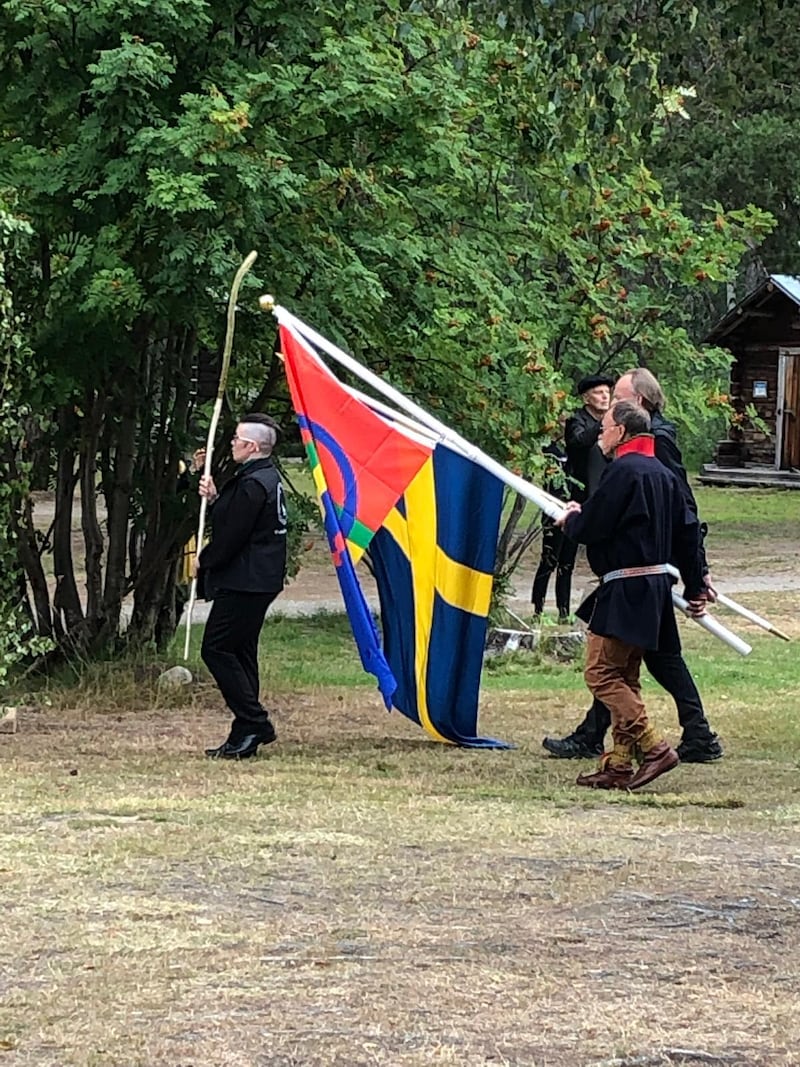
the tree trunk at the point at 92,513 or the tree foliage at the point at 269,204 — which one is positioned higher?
the tree foliage at the point at 269,204

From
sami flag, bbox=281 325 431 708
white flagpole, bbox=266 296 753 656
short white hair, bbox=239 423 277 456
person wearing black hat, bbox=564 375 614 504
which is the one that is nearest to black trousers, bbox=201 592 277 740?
sami flag, bbox=281 325 431 708

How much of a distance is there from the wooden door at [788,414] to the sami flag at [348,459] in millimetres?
30289

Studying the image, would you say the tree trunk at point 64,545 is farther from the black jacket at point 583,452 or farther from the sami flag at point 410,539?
the black jacket at point 583,452

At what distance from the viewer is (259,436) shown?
341 inches

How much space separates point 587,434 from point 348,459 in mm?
2260

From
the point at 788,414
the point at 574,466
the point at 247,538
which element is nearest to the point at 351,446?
the point at 247,538

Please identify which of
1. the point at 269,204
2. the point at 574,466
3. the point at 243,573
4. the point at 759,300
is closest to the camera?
the point at 243,573

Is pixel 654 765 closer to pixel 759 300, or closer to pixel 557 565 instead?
pixel 557 565

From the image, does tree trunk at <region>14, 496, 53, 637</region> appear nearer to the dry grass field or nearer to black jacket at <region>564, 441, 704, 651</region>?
the dry grass field

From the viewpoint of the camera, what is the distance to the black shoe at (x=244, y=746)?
8570 mm

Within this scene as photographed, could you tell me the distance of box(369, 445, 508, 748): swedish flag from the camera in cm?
885

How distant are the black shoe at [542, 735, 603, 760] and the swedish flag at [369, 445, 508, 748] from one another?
1.55ft

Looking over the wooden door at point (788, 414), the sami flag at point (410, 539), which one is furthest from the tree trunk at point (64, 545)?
the wooden door at point (788, 414)

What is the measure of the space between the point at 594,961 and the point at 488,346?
6.83m
